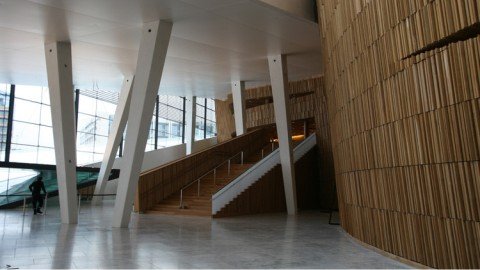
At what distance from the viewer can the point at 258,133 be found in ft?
78.8

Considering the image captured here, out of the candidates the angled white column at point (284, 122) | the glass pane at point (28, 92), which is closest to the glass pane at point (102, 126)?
the glass pane at point (28, 92)

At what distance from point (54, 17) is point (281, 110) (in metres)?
9.00

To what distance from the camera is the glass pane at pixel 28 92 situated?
22.7 metres

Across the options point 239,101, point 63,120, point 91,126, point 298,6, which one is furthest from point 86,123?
point 298,6

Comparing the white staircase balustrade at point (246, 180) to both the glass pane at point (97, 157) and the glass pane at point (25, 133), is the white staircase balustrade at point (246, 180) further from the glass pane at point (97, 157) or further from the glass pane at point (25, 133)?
the glass pane at point (97, 157)

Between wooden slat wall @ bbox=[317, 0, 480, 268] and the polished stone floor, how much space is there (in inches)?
32.8

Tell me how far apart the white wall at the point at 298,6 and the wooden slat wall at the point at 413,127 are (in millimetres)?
3391

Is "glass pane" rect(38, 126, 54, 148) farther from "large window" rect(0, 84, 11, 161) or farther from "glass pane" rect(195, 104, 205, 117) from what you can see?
"glass pane" rect(195, 104, 205, 117)

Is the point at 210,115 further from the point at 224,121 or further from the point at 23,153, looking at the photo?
the point at 23,153

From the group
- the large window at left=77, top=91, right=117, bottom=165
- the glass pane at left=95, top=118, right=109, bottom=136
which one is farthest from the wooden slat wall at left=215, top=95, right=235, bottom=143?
the glass pane at left=95, top=118, right=109, bottom=136

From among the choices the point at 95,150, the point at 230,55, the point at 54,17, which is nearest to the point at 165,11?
the point at 54,17

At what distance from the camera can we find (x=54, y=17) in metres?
11.4

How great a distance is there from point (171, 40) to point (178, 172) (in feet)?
21.6

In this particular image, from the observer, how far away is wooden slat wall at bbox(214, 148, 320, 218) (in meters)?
16.1
